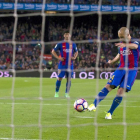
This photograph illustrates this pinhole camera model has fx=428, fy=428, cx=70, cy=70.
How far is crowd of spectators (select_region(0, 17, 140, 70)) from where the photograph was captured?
23125 mm

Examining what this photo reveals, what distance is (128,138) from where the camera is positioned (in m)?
5.64

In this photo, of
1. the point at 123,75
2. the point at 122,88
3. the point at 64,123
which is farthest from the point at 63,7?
the point at 64,123

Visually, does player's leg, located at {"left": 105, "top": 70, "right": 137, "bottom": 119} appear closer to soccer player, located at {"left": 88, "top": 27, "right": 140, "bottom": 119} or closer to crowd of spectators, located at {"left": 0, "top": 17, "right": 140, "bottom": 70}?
soccer player, located at {"left": 88, "top": 27, "right": 140, "bottom": 119}

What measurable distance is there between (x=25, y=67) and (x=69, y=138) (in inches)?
695

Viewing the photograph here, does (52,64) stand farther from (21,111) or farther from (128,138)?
(128,138)

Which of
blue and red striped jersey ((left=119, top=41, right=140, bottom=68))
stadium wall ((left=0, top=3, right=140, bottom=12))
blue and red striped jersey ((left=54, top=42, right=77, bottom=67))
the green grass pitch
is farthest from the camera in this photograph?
stadium wall ((left=0, top=3, right=140, bottom=12))

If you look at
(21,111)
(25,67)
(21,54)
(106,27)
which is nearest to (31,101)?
(21,111)

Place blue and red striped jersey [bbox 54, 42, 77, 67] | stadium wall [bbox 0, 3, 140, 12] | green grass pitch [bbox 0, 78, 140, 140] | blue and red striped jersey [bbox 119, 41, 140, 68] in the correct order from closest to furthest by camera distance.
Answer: green grass pitch [bbox 0, 78, 140, 140], blue and red striped jersey [bbox 119, 41, 140, 68], blue and red striped jersey [bbox 54, 42, 77, 67], stadium wall [bbox 0, 3, 140, 12]

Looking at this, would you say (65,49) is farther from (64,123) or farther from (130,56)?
(64,123)

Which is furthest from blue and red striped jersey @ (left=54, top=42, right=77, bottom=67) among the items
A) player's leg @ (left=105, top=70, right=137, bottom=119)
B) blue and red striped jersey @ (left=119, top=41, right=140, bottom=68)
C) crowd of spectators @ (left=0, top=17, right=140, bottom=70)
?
crowd of spectators @ (left=0, top=17, right=140, bottom=70)

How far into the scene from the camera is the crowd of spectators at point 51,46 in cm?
2312

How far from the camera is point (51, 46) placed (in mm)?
27281

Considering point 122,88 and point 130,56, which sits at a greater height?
point 130,56

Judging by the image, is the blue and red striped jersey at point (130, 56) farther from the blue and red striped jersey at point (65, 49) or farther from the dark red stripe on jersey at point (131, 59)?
the blue and red striped jersey at point (65, 49)
